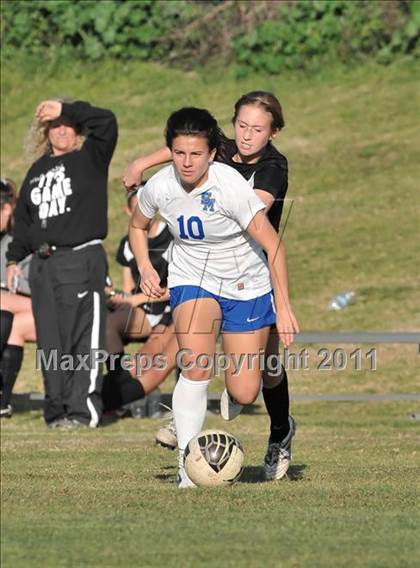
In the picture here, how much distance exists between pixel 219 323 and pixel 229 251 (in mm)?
374

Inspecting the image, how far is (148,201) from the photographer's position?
793 centimetres

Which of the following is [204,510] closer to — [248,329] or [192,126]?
[248,329]

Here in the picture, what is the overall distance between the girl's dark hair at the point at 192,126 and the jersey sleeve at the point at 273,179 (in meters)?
0.40

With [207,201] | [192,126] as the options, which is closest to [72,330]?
[207,201]

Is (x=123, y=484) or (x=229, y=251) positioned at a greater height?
(x=229, y=251)

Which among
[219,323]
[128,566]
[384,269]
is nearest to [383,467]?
[219,323]

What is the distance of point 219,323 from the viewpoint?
314 inches

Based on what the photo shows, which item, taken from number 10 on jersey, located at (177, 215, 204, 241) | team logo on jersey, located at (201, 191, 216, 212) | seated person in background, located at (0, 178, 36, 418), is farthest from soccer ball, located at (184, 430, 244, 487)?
seated person in background, located at (0, 178, 36, 418)

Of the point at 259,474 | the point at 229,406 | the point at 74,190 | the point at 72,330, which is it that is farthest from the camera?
the point at 72,330

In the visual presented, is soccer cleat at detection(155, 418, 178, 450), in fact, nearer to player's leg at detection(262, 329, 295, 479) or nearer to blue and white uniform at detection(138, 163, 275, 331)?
player's leg at detection(262, 329, 295, 479)

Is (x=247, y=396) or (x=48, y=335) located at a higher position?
(x=247, y=396)

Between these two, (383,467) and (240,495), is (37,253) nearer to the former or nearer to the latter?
(383,467)

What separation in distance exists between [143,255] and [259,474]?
1.43 meters

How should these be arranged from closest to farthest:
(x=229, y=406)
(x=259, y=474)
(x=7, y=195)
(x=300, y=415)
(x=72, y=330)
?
(x=229, y=406), (x=259, y=474), (x=72, y=330), (x=7, y=195), (x=300, y=415)
